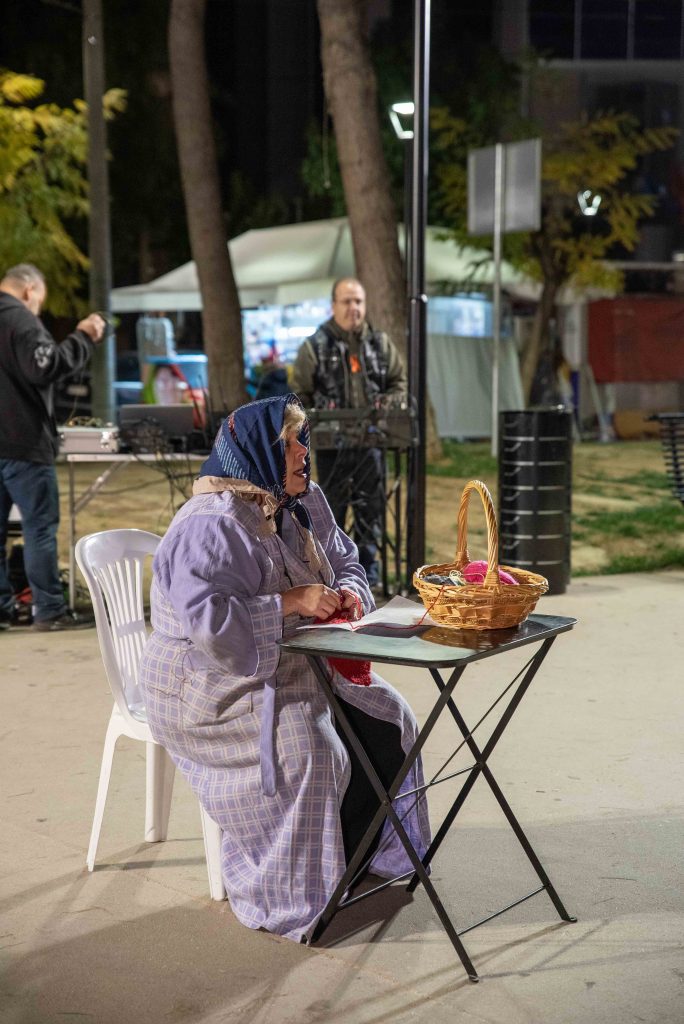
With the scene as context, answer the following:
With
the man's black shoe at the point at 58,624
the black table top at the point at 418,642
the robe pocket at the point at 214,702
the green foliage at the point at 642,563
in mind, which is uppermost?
the black table top at the point at 418,642

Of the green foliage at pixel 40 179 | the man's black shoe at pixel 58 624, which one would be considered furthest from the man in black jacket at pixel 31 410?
the green foliage at pixel 40 179

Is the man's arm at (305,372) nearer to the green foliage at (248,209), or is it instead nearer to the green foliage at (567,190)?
the green foliage at (567,190)

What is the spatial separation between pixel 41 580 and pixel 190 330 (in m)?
29.1

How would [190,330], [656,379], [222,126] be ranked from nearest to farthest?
[656,379], [190,330], [222,126]

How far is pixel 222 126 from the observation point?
4722cm

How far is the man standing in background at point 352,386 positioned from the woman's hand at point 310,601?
429 cm

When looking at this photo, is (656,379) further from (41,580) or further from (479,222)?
(41,580)

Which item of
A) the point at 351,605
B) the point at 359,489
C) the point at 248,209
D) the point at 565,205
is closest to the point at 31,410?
the point at 359,489

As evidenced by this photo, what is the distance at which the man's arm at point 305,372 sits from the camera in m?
8.23

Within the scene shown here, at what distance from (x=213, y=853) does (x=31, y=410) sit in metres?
4.18

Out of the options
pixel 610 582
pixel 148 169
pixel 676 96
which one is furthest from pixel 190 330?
pixel 610 582

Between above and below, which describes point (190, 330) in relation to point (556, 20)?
below

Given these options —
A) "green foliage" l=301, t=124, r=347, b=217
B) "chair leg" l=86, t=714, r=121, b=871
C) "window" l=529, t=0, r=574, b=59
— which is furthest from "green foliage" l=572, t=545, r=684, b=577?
"window" l=529, t=0, r=574, b=59

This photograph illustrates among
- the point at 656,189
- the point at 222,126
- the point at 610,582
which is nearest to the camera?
the point at 610,582
